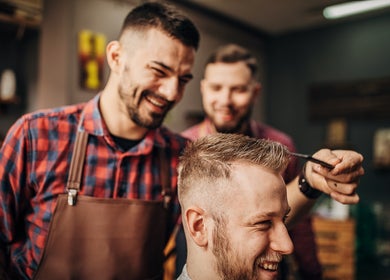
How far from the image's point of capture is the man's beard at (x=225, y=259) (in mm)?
1271

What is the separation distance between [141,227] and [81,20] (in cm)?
351

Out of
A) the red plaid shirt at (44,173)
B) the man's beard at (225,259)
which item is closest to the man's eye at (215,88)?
the red plaid shirt at (44,173)

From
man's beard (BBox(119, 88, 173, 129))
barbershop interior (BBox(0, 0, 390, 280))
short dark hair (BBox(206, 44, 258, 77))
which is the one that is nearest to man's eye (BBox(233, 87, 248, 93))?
short dark hair (BBox(206, 44, 258, 77))

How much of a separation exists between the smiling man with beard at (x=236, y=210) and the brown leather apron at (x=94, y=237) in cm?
29

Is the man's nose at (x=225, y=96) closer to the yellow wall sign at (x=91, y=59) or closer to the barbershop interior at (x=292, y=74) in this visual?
the barbershop interior at (x=292, y=74)

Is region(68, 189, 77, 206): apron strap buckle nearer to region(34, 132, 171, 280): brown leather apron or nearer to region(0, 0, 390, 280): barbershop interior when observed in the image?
region(34, 132, 171, 280): brown leather apron

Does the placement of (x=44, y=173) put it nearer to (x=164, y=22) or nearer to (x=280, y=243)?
(x=164, y=22)

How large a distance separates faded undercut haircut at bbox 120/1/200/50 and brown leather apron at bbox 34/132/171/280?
0.54m

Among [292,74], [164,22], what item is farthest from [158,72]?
[292,74]

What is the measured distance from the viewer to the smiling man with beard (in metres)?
1.27

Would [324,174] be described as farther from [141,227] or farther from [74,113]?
[74,113]

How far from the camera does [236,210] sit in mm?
1292

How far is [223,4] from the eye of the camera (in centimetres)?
575

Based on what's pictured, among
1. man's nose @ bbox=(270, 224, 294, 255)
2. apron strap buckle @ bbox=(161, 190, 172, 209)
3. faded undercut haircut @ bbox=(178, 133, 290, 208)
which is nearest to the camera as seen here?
man's nose @ bbox=(270, 224, 294, 255)
